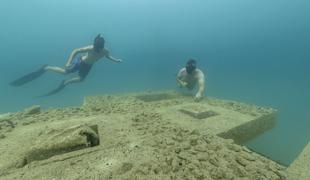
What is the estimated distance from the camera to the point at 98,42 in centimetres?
1026

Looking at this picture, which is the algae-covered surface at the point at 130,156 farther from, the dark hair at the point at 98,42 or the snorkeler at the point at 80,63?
the snorkeler at the point at 80,63

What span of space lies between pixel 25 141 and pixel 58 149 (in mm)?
1173

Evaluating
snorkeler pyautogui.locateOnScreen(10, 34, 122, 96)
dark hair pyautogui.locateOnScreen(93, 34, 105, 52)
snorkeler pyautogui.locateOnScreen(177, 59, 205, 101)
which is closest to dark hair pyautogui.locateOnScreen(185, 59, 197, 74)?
snorkeler pyautogui.locateOnScreen(177, 59, 205, 101)

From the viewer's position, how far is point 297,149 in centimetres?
968

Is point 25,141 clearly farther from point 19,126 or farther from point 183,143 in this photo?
point 183,143

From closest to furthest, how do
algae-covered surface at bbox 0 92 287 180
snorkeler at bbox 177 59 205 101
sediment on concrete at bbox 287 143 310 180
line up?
algae-covered surface at bbox 0 92 287 180
sediment on concrete at bbox 287 143 310 180
snorkeler at bbox 177 59 205 101

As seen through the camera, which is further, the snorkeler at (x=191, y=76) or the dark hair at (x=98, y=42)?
the dark hair at (x=98, y=42)

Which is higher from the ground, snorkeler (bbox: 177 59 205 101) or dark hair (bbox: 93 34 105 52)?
dark hair (bbox: 93 34 105 52)

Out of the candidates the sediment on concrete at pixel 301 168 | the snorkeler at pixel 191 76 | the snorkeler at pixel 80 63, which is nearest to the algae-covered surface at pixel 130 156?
the sediment on concrete at pixel 301 168

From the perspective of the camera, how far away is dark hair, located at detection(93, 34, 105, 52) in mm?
10164

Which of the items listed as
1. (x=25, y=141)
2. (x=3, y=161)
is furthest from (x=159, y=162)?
(x=25, y=141)

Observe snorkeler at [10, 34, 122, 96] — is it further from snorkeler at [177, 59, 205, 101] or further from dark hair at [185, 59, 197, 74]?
dark hair at [185, 59, 197, 74]

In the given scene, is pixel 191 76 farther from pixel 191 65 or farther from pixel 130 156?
pixel 130 156

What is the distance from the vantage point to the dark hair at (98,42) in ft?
33.3
